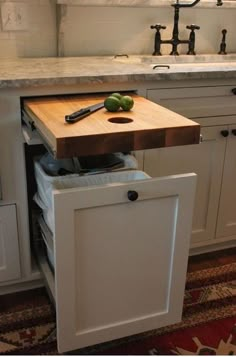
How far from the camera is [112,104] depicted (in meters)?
1.24

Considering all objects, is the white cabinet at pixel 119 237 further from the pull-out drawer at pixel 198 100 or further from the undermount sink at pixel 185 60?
the undermount sink at pixel 185 60

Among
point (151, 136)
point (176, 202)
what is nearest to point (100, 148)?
point (151, 136)

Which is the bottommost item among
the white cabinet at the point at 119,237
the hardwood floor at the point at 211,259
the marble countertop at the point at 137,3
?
the hardwood floor at the point at 211,259

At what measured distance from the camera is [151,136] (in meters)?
1.11

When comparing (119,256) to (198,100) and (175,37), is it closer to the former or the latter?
(198,100)

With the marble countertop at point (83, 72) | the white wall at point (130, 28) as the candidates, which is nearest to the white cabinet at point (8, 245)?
the marble countertop at point (83, 72)

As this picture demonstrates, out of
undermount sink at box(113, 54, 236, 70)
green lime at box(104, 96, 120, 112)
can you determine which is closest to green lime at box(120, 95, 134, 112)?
green lime at box(104, 96, 120, 112)

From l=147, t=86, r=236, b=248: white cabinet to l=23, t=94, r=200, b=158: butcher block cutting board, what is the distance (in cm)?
38

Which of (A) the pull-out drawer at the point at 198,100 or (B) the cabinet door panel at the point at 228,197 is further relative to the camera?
(B) the cabinet door panel at the point at 228,197

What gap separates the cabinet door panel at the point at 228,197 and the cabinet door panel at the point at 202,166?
26 mm

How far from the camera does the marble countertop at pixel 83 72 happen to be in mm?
1421

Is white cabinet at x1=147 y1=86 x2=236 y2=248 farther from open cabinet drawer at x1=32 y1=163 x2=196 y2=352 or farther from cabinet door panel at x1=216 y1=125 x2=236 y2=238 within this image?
open cabinet drawer at x1=32 y1=163 x2=196 y2=352

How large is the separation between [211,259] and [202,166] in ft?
1.57

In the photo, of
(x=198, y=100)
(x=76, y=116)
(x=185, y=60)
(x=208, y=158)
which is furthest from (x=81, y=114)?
(x=185, y=60)
